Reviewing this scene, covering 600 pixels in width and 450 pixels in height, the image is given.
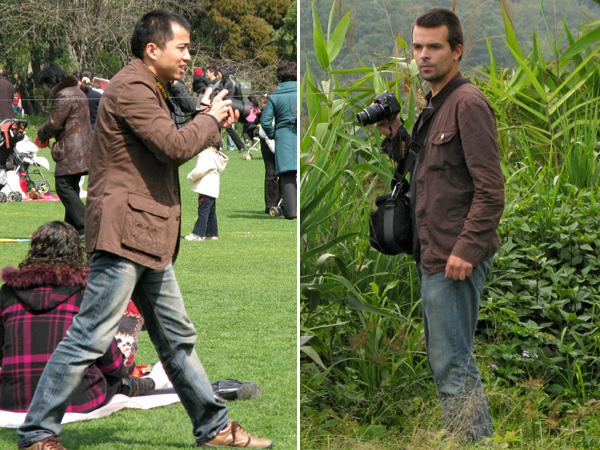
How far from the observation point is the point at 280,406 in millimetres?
3977

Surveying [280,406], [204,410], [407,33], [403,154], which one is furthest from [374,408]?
[407,33]

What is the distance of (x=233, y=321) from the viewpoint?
224 inches

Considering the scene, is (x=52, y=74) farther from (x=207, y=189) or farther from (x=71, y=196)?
(x=207, y=189)

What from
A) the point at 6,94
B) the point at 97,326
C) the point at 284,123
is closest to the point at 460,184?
the point at 97,326

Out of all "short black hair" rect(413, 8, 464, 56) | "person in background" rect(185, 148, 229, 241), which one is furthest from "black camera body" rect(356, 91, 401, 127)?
"person in background" rect(185, 148, 229, 241)

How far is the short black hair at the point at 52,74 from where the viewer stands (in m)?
8.05

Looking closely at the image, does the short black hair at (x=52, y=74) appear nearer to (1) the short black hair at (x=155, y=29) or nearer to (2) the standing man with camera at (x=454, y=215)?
(1) the short black hair at (x=155, y=29)

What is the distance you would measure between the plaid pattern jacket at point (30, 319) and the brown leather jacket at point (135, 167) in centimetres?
49

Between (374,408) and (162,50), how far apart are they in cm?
175

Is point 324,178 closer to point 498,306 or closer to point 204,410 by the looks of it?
point 498,306

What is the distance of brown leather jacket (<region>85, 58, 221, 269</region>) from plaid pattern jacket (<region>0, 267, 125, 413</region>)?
Answer: 49 centimetres

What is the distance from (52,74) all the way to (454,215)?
5809mm

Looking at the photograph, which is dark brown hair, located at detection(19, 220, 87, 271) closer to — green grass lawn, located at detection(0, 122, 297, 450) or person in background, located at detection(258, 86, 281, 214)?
green grass lawn, located at detection(0, 122, 297, 450)

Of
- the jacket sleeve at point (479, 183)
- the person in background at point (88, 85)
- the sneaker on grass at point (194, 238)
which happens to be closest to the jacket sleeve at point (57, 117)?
the person in background at point (88, 85)
